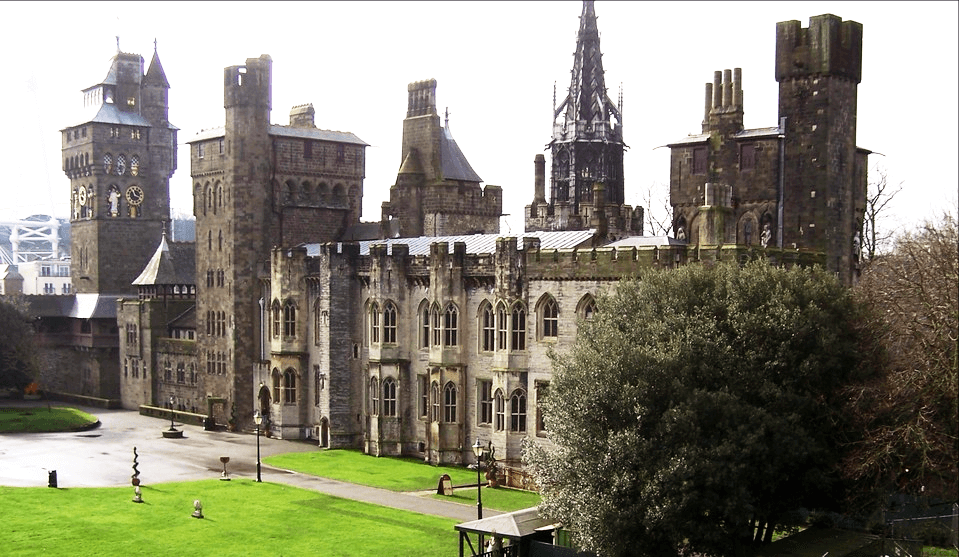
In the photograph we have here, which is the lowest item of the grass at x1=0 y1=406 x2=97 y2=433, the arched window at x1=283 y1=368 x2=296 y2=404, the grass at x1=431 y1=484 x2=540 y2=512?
the grass at x1=0 y1=406 x2=97 y2=433

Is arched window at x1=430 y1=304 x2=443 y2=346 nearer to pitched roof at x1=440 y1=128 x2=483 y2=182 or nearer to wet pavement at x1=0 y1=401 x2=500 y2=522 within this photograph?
wet pavement at x1=0 y1=401 x2=500 y2=522

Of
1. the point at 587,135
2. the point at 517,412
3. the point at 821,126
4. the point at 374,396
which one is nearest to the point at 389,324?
the point at 374,396

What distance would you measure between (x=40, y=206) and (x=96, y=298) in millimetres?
100127

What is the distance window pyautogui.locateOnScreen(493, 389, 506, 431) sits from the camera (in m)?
46.7

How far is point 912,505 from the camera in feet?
103

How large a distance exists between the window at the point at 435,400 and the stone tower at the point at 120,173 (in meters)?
42.9

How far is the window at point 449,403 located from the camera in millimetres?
49938

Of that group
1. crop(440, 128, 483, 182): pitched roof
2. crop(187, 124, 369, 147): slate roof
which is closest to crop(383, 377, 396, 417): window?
crop(440, 128, 483, 182): pitched roof

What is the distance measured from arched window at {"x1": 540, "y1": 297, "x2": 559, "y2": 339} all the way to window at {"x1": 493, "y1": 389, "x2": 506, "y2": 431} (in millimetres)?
3714

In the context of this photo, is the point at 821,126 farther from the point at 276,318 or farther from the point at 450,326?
the point at 276,318

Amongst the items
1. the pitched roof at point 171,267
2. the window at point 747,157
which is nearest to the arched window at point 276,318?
the pitched roof at point 171,267

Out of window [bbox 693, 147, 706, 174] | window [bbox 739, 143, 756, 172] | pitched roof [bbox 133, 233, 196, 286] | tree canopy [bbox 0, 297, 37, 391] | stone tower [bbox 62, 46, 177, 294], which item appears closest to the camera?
window [bbox 739, 143, 756, 172]

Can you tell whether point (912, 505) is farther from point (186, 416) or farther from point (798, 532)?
point (186, 416)

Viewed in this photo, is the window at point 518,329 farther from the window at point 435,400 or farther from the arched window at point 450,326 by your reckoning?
the window at point 435,400
